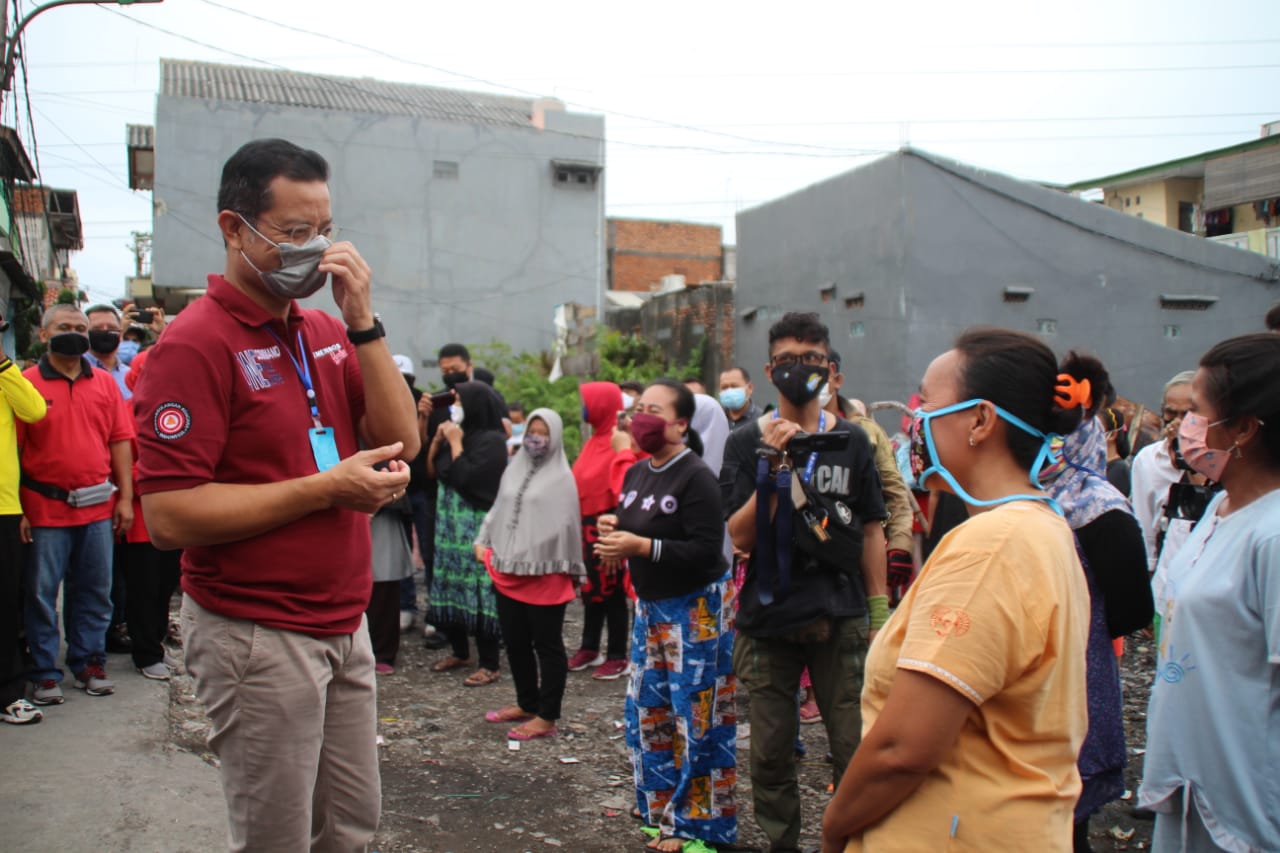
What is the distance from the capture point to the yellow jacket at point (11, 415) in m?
4.87

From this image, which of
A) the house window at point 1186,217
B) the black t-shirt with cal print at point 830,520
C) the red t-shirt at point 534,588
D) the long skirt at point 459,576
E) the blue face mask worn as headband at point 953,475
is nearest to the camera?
the blue face mask worn as headband at point 953,475

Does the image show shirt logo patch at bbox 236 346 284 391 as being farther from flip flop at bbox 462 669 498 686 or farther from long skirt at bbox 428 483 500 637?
flip flop at bbox 462 669 498 686

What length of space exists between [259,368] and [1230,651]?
2.58 metres

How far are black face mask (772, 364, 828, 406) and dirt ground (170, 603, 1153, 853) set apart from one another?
2062 millimetres

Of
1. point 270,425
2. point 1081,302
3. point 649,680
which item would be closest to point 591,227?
point 1081,302

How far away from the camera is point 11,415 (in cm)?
503

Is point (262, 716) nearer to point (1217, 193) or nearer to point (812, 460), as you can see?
point (812, 460)

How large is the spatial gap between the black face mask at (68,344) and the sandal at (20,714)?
6.19 ft

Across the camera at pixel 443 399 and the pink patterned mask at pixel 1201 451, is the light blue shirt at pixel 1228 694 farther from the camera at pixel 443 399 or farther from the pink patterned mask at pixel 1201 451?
the camera at pixel 443 399

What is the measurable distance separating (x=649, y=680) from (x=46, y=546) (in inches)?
137

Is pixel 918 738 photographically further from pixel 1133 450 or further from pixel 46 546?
pixel 1133 450

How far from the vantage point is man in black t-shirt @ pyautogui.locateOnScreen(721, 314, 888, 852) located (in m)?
3.78

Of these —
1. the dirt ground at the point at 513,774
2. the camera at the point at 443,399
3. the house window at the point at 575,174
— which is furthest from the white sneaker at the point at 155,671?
the house window at the point at 575,174

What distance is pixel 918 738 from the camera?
172 cm
